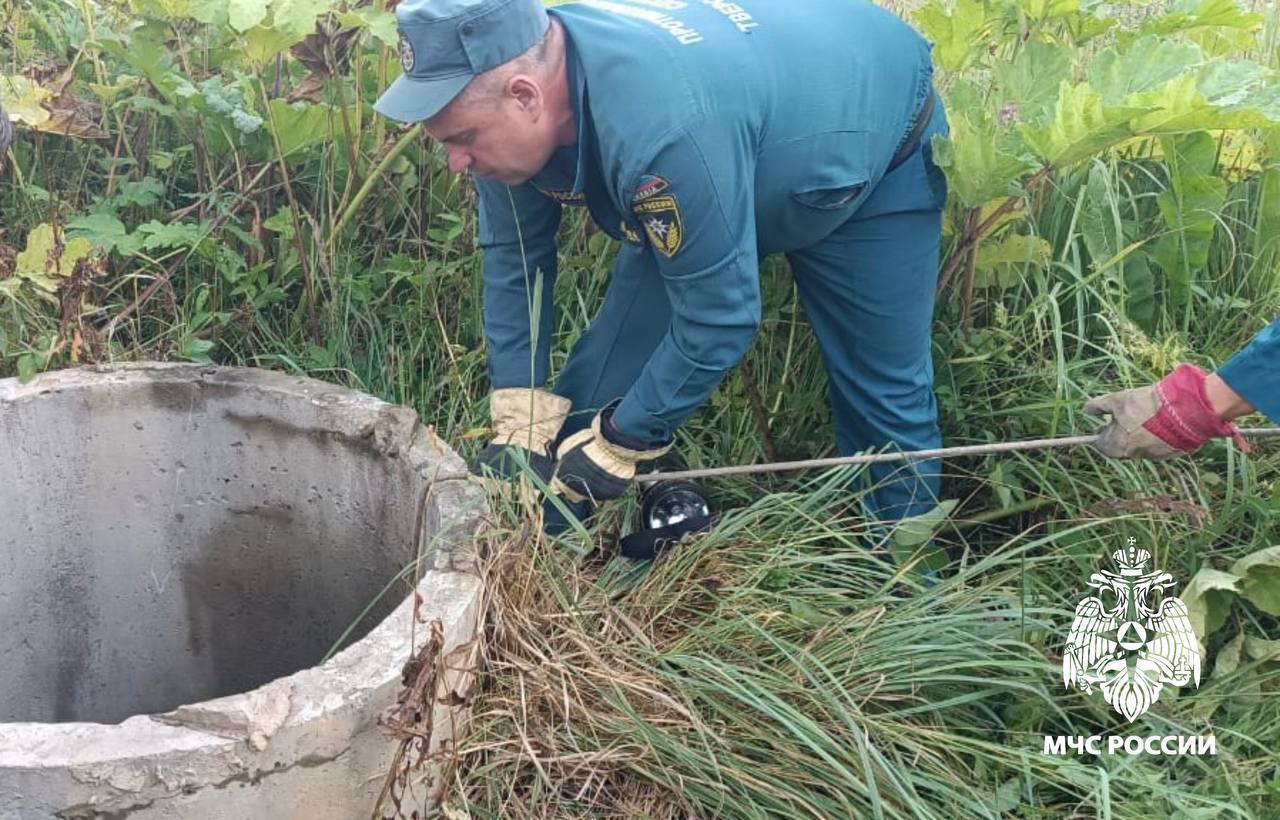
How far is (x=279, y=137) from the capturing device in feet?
8.27

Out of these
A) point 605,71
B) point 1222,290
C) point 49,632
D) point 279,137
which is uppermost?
point 605,71

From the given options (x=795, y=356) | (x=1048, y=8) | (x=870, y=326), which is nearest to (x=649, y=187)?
(x=870, y=326)

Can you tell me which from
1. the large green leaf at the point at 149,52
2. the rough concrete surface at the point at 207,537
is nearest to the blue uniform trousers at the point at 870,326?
the rough concrete surface at the point at 207,537

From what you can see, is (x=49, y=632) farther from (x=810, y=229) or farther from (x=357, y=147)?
(x=810, y=229)

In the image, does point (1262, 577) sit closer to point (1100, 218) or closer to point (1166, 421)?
point (1166, 421)

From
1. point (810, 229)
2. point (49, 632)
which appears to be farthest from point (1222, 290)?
point (49, 632)

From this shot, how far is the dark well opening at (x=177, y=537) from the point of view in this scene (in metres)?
2.17

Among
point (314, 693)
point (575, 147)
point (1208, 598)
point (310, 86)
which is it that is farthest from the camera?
point (310, 86)

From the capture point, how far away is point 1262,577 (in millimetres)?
2062

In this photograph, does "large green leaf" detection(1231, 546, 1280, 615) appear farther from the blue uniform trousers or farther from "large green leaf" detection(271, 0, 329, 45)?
"large green leaf" detection(271, 0, 329, 45)

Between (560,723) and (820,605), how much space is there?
1.84 feet

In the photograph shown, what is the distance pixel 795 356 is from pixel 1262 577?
41.8 inches

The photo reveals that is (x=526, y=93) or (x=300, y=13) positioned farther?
(x=300, y=13)

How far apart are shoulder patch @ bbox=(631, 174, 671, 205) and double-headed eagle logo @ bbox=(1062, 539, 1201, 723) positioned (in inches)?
42.0
